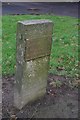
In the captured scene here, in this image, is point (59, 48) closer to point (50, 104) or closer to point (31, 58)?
point (50, 104)

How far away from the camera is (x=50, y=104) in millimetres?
4871

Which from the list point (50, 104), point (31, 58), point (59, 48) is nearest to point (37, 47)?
point (31, 58)

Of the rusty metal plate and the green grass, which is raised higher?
the rusty metal plate

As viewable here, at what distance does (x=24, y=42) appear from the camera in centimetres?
437

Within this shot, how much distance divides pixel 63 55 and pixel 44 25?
3033mm

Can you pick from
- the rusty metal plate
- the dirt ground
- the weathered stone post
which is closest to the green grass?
the dirt ground

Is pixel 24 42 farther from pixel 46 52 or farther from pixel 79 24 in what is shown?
pixel 79 24

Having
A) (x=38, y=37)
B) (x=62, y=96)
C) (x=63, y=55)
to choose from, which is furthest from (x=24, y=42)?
(x=63, y=55)

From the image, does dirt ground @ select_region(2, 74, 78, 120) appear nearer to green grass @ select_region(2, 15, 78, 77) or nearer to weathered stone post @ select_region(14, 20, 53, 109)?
weathered stone post @ select_region(14, 20, 53, 109)

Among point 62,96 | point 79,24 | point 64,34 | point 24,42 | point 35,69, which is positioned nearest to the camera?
point 24,42

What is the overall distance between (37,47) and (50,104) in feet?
3.20

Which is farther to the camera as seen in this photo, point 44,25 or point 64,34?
point 64,34

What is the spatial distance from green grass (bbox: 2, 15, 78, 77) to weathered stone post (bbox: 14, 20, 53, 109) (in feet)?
4.75

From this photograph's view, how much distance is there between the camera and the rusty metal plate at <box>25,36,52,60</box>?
444 centimetres
